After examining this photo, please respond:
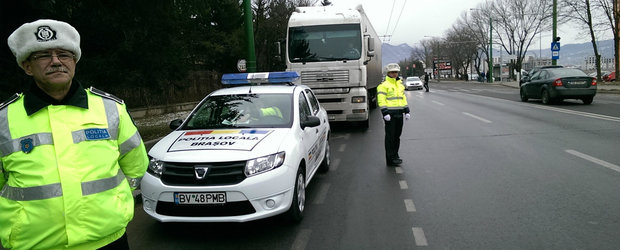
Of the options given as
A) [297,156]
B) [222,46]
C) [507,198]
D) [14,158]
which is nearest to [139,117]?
[222,46]

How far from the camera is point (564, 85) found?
666 inches

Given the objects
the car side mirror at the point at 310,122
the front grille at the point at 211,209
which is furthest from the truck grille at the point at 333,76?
the front grille at the point at 211,209

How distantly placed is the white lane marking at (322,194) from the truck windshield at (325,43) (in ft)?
22.6

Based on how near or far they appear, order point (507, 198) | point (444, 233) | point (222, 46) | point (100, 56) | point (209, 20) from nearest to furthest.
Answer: point (444, 233)
point (507, 198)
point (100, 56)
point (222, 46)
point (209, 20)

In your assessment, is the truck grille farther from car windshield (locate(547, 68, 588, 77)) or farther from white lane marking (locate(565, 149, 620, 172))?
car windshield (locate(547, 68, 588, 77))

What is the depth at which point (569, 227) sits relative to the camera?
426 centimetres

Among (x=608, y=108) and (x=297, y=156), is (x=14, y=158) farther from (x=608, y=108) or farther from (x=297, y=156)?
(x=608, y=108)

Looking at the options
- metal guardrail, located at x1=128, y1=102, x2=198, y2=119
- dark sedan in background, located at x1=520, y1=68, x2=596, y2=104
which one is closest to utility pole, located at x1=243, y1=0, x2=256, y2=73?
metal guardrail, located at x1=128, y1=102, x2=198, y2=119

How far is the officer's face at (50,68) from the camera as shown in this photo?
6.45 ft

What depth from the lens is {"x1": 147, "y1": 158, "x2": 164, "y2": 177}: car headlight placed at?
14.6 feet

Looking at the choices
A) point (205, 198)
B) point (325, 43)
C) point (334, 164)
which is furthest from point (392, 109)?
point (325, 43)

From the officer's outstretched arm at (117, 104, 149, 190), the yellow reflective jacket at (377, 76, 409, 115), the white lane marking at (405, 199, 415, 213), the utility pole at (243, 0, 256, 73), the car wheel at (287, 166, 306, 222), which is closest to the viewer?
the officer's outstretched arm at (117, 104, 149, 190)

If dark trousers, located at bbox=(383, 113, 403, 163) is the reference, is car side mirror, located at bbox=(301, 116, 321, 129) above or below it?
above

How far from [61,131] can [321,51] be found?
11.2 meters
